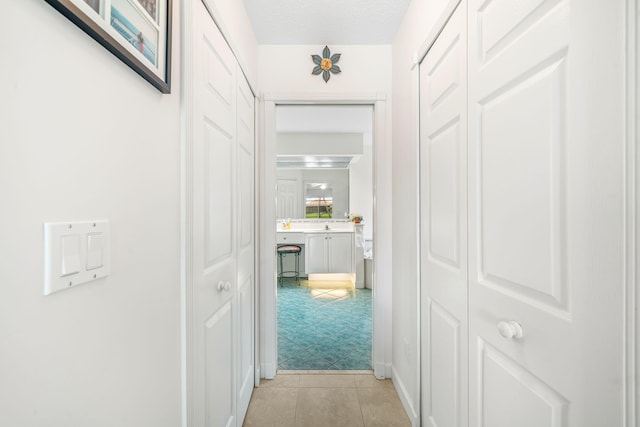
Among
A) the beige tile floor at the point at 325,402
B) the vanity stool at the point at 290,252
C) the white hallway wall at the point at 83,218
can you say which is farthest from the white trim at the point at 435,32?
the vanity stool at the point at 290,252

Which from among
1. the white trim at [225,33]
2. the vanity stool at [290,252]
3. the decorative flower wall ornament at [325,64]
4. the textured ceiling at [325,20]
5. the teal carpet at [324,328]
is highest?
the textured ceiling at [325,20]

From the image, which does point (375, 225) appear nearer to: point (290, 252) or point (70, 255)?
point (70, 255)

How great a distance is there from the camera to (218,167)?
1278 mm

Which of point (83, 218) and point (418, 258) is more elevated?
point (83, 218)

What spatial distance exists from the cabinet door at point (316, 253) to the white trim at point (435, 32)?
3433mm

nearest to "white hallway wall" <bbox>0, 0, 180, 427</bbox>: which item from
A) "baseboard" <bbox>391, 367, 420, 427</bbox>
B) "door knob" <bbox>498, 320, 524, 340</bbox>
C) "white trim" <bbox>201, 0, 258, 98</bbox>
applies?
"white trim" <bbox>201, 0, 258, 98</bbox>

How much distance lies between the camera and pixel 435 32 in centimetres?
134

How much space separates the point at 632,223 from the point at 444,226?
2.49 ft

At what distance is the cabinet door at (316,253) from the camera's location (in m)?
4.77

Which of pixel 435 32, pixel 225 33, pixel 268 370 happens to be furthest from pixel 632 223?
pixel 268 370

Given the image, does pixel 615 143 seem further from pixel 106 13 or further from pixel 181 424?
pixel 181 424

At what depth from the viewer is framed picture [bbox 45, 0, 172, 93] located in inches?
20.9

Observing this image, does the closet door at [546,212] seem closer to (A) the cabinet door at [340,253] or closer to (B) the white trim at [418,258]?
(B) the white trim at [418,258]

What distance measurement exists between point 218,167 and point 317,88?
48.2 inches
